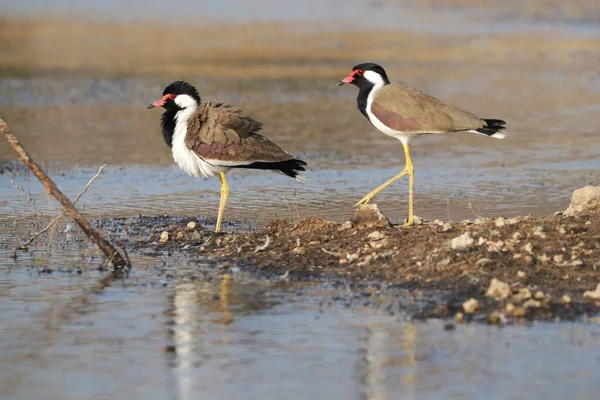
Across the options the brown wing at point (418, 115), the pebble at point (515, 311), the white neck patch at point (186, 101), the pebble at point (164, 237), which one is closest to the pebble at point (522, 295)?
the pebble at point (515, 311)

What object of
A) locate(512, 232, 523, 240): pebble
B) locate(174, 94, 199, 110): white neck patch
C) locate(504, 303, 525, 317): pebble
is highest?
locate(174, 94, 199, 110): white neck patch

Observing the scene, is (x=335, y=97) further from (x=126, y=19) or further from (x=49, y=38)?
(x=126, y=19)

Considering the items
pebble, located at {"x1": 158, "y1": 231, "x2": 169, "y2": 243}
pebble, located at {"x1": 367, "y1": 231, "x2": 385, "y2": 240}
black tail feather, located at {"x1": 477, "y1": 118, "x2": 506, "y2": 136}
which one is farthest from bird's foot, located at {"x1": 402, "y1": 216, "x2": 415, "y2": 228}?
pebble, located at {"x1": 158, "y1": 231, "x2": 169, "y2": 243}

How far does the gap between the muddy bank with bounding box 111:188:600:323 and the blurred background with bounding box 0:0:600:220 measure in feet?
4.98

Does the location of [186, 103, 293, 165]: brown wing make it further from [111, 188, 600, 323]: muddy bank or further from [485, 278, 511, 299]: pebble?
[485, 278, 511, 299]: pebble

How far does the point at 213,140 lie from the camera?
10805mm

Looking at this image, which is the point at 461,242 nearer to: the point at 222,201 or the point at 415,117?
the point at 415,117

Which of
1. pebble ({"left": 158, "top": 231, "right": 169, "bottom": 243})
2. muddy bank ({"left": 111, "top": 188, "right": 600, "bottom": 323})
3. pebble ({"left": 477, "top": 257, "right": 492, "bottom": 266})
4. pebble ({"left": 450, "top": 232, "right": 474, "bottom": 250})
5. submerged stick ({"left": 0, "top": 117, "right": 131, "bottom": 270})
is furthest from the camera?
pebble ({"left": 158, "top": 231, "right": 169, "bottom": 243})

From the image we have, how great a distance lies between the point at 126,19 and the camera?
1656 inches

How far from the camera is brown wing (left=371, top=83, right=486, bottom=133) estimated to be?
1069 centimetres

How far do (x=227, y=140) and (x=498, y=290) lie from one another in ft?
11.4

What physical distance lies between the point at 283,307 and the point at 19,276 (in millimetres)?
2440

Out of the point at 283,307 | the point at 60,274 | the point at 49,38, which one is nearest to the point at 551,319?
the point at 283,307

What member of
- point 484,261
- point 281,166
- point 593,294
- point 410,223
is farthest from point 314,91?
point 593,294
